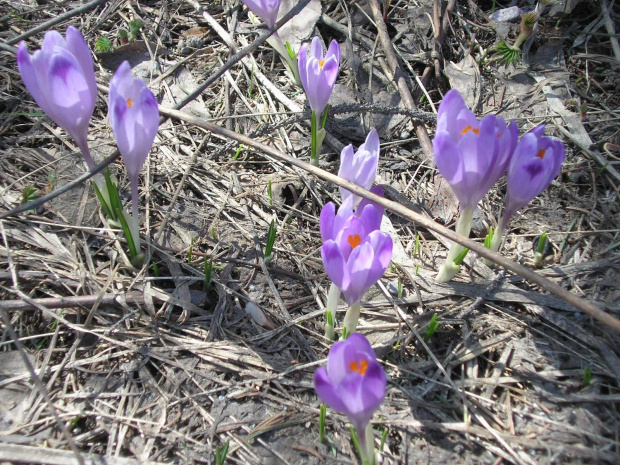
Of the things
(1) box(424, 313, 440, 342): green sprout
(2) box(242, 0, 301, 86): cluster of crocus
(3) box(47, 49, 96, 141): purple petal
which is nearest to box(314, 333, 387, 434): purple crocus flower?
(1) box(424, 313, 440, 342): green sprout

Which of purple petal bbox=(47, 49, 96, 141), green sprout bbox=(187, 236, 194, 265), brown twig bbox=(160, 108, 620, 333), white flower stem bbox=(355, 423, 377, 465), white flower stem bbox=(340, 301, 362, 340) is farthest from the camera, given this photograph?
green sprout bbox=(187, 236, 194, 265)

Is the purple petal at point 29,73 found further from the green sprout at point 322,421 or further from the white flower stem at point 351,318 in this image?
the green sprout at point 322,421

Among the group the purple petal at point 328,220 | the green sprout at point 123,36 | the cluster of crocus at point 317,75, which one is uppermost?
the green sprout at point 123,36

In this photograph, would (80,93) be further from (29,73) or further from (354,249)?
(354,249)

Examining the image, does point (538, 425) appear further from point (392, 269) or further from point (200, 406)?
point (200, 406)

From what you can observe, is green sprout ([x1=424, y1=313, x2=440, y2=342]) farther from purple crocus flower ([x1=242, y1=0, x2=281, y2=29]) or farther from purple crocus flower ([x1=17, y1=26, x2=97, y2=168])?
purple crocus flower ([x1=242, y1=0, x2=281, y2=29])

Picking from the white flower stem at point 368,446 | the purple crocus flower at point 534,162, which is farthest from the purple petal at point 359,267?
the purple crocus flower at point 534,162

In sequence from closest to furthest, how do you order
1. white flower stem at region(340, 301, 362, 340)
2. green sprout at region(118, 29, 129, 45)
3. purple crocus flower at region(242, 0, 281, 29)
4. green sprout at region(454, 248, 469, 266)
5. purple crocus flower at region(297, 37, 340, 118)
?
1. white flower stem at region(340, 301, 362, 340)
2. green sprout at region(454, 248, 469, 266)
3. purple crocus flower at region(297, 37, 340, 118)
4. purple crocus flower at region(242, 0, 281, 29)
5. green sprout at region(118, 29, 129, 45)

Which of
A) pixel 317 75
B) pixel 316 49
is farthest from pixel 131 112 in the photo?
pixel 316 49
